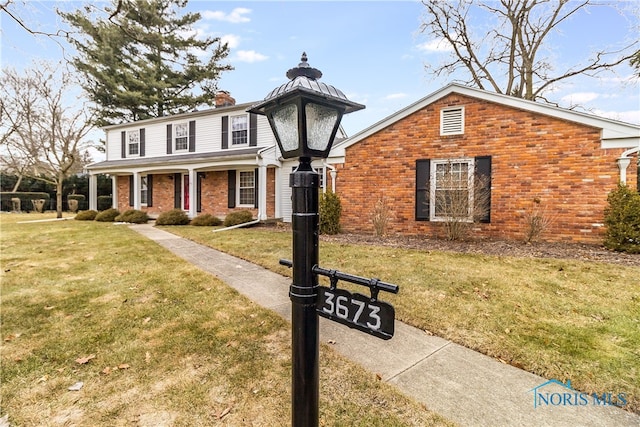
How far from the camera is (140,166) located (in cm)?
1495

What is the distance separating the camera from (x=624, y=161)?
6.93 metres

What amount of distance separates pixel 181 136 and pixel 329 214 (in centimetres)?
1015

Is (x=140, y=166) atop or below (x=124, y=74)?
below

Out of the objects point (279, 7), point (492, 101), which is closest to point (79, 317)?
point (279, 7)

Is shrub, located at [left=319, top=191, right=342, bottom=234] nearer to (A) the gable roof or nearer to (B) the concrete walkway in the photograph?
(A) the gable roof

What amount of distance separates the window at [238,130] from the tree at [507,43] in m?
11.0

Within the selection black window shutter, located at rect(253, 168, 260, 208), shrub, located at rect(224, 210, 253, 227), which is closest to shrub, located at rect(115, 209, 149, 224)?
shrub, located at rect(224, 210, 253, 227)

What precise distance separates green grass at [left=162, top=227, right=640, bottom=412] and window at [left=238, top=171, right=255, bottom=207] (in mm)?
7800

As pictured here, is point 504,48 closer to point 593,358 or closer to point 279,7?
point 279,7

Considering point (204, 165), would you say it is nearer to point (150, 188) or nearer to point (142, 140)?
point (150, 188)

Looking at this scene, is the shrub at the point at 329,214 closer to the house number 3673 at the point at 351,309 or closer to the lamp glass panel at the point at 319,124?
the lamp glass panel at the point at 319,124

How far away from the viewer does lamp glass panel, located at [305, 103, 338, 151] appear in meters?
1.42

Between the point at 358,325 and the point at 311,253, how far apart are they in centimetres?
38

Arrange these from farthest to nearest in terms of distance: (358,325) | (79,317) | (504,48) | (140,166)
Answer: (504,48) → (140,166) → (79,317) → (358,325)
